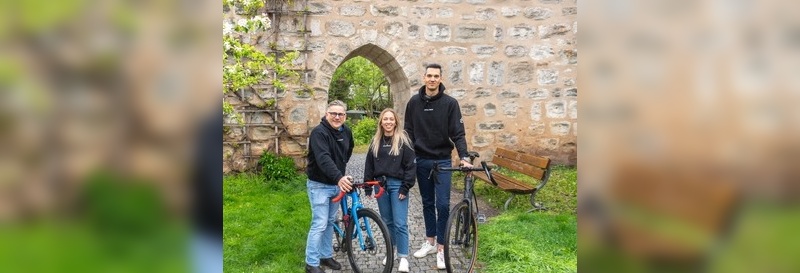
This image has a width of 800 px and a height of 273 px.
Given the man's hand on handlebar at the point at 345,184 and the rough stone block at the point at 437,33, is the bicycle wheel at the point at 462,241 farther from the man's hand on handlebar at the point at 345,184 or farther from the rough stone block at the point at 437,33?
the rough stone block at the point at 437,33

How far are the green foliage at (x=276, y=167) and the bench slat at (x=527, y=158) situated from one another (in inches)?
124

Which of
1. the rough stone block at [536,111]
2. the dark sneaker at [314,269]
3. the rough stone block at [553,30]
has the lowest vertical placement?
the dark sneaker at [314,269]

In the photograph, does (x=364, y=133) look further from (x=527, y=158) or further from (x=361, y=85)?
(x=527, y=158)

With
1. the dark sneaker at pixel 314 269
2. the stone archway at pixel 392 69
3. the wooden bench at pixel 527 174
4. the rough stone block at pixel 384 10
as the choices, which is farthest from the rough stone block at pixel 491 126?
the dark sneaker at pixel 314 269

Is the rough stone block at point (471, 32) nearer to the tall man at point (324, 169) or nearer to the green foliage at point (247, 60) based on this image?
the green foliage at point (247, 60)

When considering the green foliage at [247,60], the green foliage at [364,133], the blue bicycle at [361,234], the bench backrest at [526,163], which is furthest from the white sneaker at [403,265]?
the green foliage at [364,133]

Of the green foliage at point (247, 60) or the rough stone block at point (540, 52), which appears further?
the rough stone block at point (540, 52)

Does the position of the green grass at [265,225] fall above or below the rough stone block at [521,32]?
below

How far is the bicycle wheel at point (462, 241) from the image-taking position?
12.8 ft

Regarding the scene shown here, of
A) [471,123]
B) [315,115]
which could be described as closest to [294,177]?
[315,115]

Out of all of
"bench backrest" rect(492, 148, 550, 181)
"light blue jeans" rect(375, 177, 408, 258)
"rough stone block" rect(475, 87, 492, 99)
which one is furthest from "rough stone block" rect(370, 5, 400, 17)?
"light blue jeans" rect(375, 177, 408, 258)
